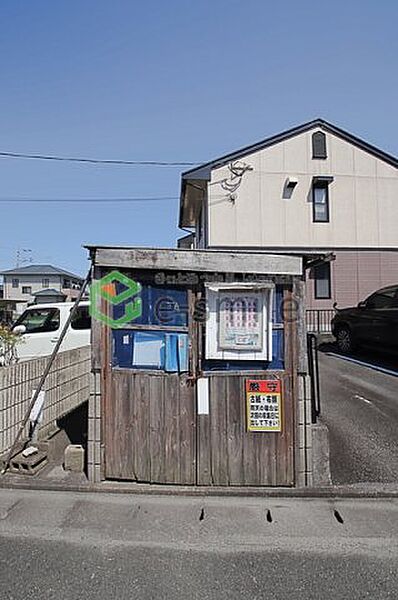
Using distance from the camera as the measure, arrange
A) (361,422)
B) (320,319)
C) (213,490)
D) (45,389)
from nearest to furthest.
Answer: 1. (213,490)
2. (45,389)
3. (361,422)
4. (320,319)

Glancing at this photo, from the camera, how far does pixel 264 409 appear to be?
16.5 feet

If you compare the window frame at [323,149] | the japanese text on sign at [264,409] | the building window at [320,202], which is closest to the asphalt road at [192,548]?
the japanese text on sign at [264,409]

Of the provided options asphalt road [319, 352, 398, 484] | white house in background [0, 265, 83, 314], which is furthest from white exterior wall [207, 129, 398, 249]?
white house in background [0, 265, 83, 314]

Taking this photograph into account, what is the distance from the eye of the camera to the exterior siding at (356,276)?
20750 millimetres

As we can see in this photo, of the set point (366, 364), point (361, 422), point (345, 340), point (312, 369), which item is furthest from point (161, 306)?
point (345, 340)

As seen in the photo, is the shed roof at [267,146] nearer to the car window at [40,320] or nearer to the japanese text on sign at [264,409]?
the car window at [40,320]

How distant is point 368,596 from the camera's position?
3.13 metres

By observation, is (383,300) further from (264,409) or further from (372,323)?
(264,409)

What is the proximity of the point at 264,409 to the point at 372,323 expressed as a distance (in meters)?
8.48

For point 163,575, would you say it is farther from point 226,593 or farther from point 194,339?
point 194,339

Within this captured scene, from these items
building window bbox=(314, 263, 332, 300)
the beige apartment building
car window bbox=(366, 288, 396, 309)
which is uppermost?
the beige apartment building

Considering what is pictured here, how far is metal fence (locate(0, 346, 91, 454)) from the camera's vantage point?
5703 mm

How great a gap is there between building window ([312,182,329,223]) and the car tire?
8.08 m

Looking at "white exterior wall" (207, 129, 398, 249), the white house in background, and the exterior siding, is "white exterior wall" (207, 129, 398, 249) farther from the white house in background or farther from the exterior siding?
the white house in background
